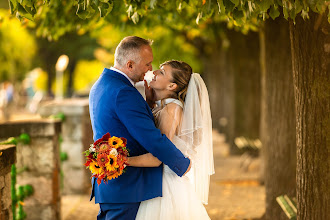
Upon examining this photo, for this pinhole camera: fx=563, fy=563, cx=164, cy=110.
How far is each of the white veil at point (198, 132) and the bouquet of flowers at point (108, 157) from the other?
2.22 ft

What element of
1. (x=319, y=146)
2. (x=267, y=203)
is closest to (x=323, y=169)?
(x=319, y=146)

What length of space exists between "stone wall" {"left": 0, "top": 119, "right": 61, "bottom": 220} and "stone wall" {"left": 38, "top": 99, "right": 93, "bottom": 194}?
2.82 metres

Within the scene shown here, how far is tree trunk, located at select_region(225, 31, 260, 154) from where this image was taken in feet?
52.6

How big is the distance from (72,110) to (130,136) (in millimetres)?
6908

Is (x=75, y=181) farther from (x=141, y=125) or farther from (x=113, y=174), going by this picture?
(x=141, y=125)

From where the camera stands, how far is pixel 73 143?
1102 cm

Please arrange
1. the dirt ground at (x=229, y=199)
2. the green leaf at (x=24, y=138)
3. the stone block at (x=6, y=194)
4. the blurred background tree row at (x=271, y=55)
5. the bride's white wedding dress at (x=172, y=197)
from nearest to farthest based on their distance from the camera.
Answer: the bride's white wedding dress at (x=172, y=197) → the blurred background tree row at (x=271, y=55) → the stone block at (x=6, y=194) → the green leaf at (x=24, y=138) → the dirt ground at (x=229, y=199)

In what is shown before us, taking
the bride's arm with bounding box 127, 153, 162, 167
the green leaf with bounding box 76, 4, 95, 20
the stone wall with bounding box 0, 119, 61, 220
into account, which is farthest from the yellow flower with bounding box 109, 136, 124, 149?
the stone wall with bounding box 0, 119, 61, 220

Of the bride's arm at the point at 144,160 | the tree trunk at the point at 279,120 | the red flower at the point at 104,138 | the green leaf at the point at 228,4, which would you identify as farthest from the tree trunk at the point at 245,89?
the red flower at the point at 104,138

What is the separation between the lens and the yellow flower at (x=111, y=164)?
3.96 metres

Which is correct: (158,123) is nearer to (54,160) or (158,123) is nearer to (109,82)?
(109,82)

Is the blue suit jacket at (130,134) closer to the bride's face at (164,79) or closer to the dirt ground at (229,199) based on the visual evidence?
the bride's face at (164,79)

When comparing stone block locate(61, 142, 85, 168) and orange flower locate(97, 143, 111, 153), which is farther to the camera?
stone block locate(61, 142, 85, 168)

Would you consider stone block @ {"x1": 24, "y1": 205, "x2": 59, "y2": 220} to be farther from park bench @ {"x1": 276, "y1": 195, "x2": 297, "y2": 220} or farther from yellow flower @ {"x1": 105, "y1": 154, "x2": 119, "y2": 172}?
yellow flower @ {"x1": 105, "y1": 154, "x2": 119, "y2": 172}
